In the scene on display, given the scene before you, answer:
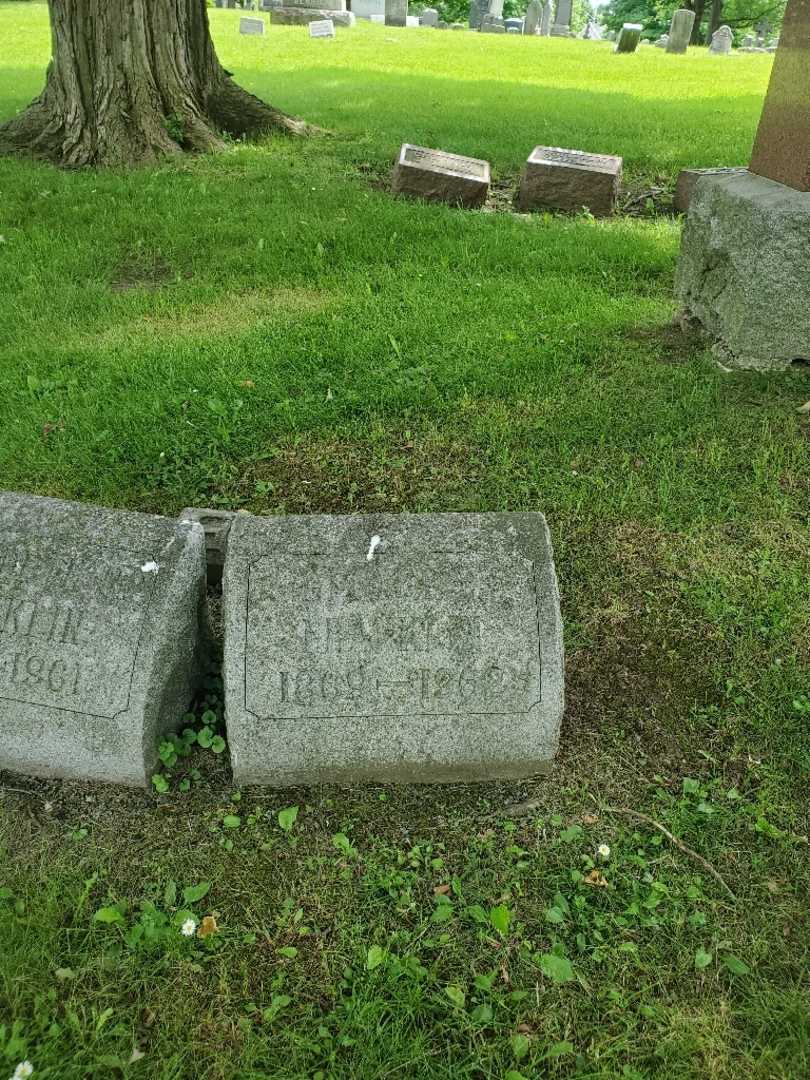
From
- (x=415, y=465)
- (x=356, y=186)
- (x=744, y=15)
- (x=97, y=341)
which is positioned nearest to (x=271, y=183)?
(x=356, y=186)

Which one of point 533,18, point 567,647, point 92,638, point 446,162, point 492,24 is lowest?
point 567,647

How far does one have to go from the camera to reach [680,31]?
25.2 metres

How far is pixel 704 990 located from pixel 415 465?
2.43 metres

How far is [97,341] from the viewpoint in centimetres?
517

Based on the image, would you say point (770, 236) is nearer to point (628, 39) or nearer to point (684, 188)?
point (684, 188)

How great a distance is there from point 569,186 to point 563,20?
3219 centimetres

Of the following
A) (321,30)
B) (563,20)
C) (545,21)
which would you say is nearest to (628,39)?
(321,30)

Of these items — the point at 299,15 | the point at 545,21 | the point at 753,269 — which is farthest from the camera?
the point at 545,21

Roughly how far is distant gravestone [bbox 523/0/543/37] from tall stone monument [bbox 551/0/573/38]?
199 cm

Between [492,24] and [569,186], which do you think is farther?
[492,24]

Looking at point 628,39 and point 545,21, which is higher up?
point 628,39

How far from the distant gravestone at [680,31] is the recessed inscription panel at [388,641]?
27293 mm

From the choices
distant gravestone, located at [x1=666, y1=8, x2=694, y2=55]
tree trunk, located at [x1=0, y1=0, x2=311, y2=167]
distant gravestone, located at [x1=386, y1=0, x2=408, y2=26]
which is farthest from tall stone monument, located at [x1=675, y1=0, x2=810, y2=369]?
distant gravestone, located at [x1=386, y1=0, x2=408, y2=26]

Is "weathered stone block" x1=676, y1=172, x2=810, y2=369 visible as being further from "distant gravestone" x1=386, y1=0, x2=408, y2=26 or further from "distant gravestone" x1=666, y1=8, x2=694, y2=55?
"distant gravestone" x1=386, y1=0, x2=408, y2=26
